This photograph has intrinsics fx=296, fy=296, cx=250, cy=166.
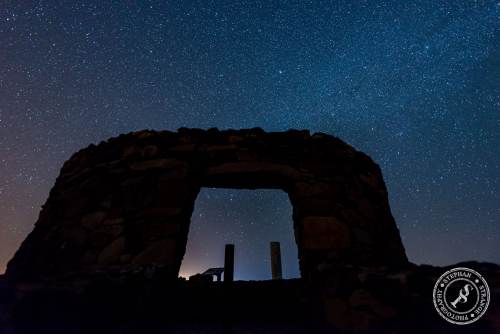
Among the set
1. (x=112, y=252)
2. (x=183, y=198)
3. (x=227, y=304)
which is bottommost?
(x=227, y=304)

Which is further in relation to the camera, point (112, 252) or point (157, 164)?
point (157, 164)

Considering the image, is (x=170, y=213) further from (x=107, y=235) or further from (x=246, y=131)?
(x=246, y=131)

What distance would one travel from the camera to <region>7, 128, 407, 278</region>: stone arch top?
2.98 metres

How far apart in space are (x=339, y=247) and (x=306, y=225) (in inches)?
15.2

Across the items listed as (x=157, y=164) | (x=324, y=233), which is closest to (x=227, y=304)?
(x=324, y=233)

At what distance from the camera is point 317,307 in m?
2.49

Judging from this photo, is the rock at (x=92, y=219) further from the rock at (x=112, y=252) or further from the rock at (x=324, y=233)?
the rock at (x=324, y=233)

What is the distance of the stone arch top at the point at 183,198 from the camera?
298 centimetres

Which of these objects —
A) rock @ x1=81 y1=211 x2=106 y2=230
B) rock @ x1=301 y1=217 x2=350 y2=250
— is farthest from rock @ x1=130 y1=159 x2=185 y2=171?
rock @ x1=301 y1=217 x2=350 y2=250

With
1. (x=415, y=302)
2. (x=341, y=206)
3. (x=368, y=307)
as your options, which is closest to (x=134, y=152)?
(x=341, y=206)

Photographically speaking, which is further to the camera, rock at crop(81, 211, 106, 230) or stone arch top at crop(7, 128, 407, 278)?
Answer: rock at crop(81, 211, 106, 230)

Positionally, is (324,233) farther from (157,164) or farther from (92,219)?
(92,219)

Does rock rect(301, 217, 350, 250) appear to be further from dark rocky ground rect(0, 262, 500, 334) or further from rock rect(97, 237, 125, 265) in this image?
rock rect(97, 237, 125, 265)

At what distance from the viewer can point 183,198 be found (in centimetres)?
322
